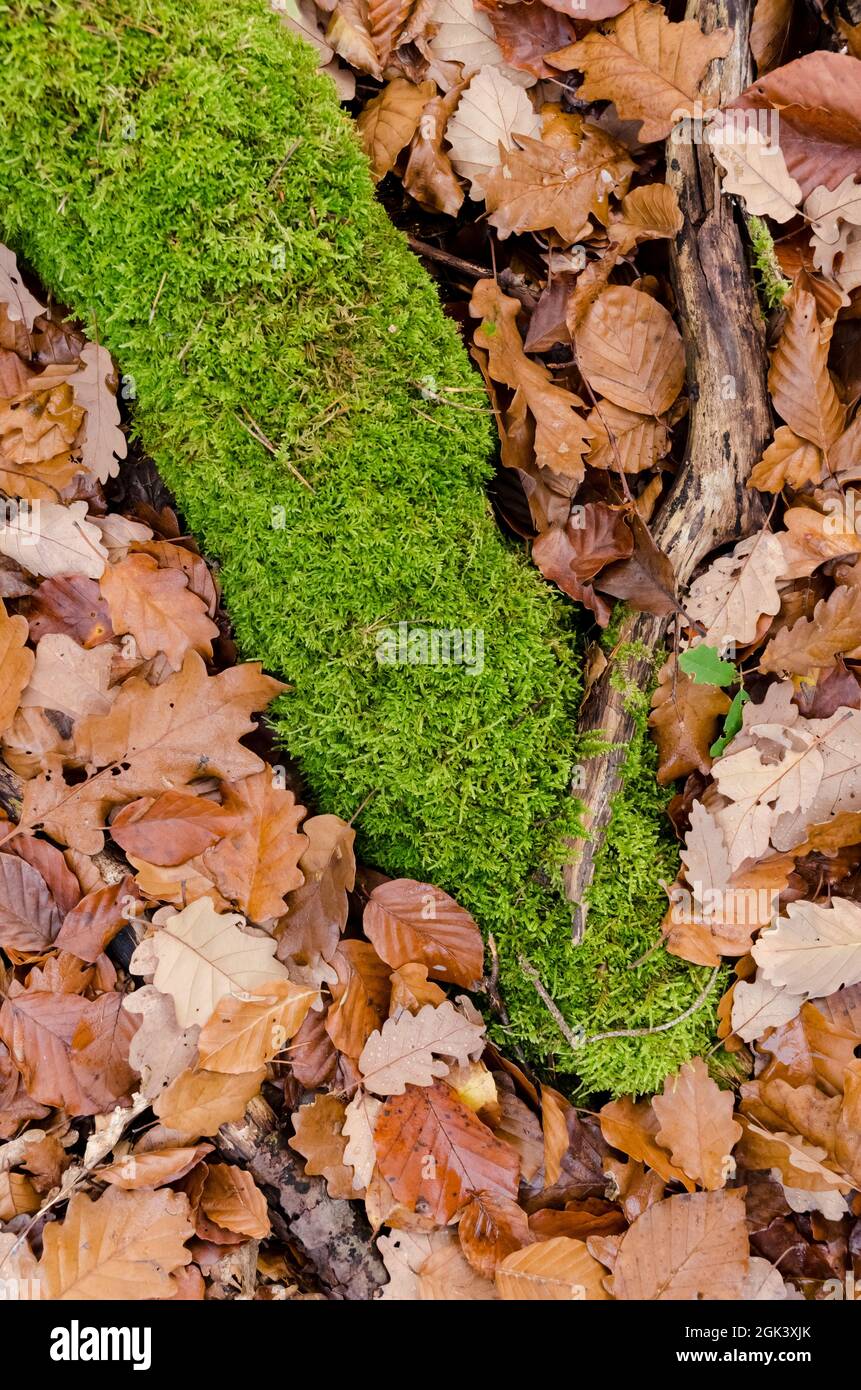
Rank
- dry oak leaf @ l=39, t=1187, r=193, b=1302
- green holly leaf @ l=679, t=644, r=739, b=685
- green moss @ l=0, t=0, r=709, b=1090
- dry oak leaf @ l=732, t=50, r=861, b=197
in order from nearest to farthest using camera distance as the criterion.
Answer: green moss @ l=0, t=0, r=709, b=1090 → dry oak leaf @ l=39, t=1187, r=193, b=1302 → dry oak leaf @ l=732, t=50, r=861, b=197 → green holly leaf @ l=679, t=644, r=739, b=685

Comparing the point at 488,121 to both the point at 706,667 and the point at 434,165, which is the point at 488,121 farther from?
the point at 706,667

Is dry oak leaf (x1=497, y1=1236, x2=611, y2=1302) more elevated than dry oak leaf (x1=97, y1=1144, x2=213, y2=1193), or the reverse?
dry oak leaf (x1=97, y1=1144, x2=213, y2=1193)

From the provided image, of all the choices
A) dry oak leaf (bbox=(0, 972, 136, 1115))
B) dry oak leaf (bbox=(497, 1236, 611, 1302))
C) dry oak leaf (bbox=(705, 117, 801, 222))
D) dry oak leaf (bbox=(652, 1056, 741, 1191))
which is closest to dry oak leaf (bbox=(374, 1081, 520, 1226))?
dry oak leaf (bbox=(497, 1236, 611, 1302))

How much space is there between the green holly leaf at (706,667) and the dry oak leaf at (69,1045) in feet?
6.14

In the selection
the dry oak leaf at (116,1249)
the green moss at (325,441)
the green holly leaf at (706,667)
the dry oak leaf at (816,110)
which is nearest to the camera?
the green moss at (325,441)

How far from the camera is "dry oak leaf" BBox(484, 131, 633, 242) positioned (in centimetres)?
239

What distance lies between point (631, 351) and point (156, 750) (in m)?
1.80

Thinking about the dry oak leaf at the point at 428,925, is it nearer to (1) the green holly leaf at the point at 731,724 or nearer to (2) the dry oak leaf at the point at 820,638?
(1) the green holly leaf at the point at 731,724

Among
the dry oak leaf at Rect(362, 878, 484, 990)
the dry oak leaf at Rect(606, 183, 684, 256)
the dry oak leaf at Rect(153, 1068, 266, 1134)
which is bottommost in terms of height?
the dry oak leaf at Rect(153, 1068, 266, 1134)

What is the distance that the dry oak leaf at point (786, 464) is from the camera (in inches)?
92.0

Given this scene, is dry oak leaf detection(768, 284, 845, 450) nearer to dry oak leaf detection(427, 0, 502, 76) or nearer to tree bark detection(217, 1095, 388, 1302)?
dry oak leaf detection(427, 0, 502, 76)

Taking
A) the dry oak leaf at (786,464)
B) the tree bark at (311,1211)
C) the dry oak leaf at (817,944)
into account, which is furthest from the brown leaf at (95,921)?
the dry oak leaf at (786,464)

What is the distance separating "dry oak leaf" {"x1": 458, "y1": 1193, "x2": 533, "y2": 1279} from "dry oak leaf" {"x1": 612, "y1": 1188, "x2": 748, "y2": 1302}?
284 millimetres

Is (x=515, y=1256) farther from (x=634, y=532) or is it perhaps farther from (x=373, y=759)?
(x=634, y=532)
